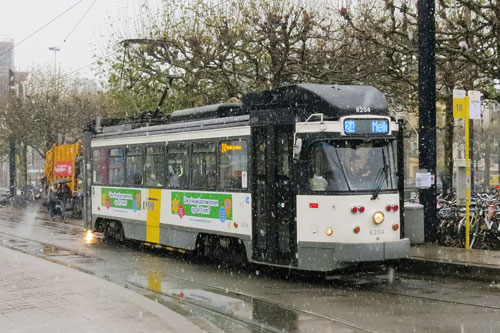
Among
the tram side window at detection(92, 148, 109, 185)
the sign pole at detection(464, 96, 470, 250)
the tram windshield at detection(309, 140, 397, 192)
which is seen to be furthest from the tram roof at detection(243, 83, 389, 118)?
the tram side window at detection(92, 148, 109, 185)

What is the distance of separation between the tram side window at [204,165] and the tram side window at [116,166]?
3760 millimetres

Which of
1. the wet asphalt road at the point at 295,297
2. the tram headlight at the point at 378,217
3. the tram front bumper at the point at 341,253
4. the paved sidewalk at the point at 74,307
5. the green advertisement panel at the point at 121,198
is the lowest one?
the wet asphalt road at the point at 295,297

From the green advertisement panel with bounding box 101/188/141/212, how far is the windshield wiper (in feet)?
23.3

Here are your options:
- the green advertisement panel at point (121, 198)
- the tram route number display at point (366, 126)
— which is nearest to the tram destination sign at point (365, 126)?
the tram route number display at point (366, 126)

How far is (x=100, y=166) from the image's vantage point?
65.1 feet

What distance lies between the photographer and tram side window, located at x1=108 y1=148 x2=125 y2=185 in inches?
728

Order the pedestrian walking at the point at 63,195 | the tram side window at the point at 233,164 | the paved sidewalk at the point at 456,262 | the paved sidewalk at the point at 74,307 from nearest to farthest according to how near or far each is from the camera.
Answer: the paved sidewalk at the point at 74,307 < the paved sidewalk at the point at 456,262 < the tram side window at the point at 233,164 < the pedestrian walking at the point at 63,195

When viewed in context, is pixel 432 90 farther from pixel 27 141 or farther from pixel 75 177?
pixel 27 141

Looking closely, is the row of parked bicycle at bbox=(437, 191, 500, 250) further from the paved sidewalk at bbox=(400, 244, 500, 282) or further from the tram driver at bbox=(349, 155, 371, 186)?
the tram driver at bbox=(349, 155, 371, 186)

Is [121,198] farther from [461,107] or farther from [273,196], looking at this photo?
[461,107]

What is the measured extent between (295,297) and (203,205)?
411 cm

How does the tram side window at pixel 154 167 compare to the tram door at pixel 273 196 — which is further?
the tram side window at pixel 154 167

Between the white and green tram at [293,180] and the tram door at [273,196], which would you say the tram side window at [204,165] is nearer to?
the white and green tram at [293,180]

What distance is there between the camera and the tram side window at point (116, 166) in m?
18.5
